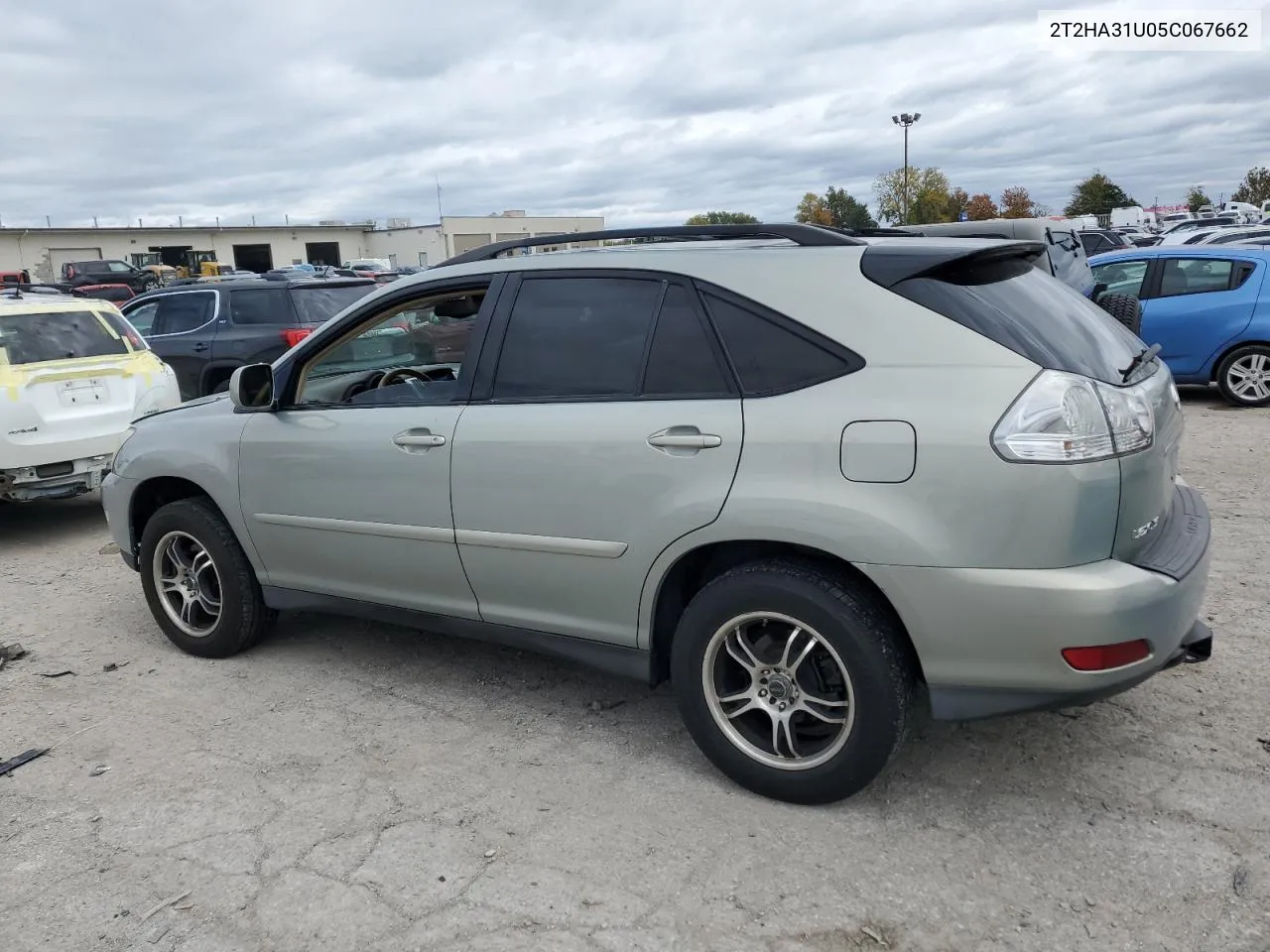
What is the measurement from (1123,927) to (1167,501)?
4.22 ft

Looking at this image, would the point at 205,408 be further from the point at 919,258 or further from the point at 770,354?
the point at 919,258

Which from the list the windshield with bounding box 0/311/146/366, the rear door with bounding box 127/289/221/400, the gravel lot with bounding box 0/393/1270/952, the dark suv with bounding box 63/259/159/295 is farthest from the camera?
the dark suv with bounding box 63/259/159/295

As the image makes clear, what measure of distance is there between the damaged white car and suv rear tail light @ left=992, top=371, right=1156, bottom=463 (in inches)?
240

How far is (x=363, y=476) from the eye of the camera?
4059 mm

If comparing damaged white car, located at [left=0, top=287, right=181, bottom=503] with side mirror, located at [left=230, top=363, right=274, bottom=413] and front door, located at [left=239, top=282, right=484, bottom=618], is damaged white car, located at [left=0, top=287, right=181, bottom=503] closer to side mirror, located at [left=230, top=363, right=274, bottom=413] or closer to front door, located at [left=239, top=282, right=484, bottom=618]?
side mirror, located at [left=230, top=363, right=274, bottom=413]

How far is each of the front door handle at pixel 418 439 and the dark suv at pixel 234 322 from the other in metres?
6.95

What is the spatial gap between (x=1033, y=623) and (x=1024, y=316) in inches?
36.9

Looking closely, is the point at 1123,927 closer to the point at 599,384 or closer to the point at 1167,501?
the point at 1167,501

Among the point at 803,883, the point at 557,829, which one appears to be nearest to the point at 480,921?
the point at 557,829

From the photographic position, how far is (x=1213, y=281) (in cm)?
1060

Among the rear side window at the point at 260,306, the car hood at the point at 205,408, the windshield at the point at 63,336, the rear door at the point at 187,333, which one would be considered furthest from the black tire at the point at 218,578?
the rear door at the point at 187,333

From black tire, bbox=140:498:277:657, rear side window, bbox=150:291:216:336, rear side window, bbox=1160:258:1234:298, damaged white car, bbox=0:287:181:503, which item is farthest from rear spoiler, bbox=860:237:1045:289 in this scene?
rear side window, bbox=150:291:216:336

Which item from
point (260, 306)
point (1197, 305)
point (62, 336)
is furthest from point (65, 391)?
point (1197, 305)

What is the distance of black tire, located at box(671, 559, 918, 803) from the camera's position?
2.99 metres
